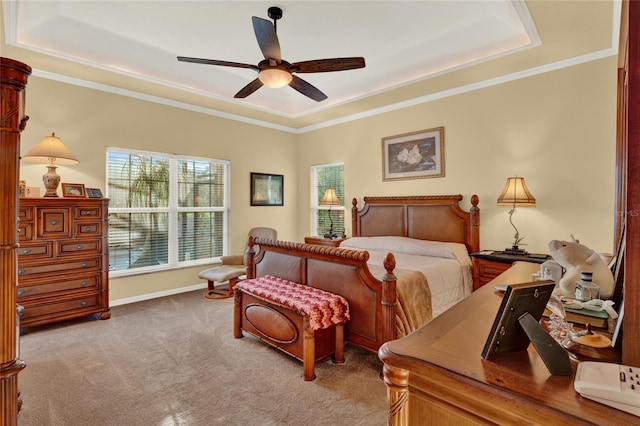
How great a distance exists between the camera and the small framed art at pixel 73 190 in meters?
3.66

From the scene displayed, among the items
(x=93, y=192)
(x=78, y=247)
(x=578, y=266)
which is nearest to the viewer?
(x=578, y=266)

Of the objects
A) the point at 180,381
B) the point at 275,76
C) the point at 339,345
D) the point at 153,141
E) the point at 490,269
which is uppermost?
the point at 275,76

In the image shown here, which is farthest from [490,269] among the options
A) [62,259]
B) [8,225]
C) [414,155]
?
[62,259]

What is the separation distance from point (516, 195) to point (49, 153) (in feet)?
16.4

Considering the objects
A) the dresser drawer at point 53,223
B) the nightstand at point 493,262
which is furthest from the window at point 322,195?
the dresser drawer at point 53,223

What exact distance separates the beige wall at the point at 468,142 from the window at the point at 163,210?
0.17 m

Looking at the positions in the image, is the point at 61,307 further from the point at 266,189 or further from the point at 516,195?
the point at 516,195

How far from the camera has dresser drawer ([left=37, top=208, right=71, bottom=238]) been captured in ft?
10.7

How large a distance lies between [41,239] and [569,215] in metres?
5.64

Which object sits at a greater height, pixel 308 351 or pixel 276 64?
pixel 276 64

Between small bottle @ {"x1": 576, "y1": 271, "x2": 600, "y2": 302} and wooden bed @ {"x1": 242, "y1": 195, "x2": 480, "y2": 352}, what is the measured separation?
124 centimetres

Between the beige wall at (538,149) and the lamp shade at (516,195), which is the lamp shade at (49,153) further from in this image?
the lamp shade at (516,195)

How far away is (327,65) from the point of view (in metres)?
2.67

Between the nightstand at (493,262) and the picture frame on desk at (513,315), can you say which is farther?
the nightstand at (493,262)
